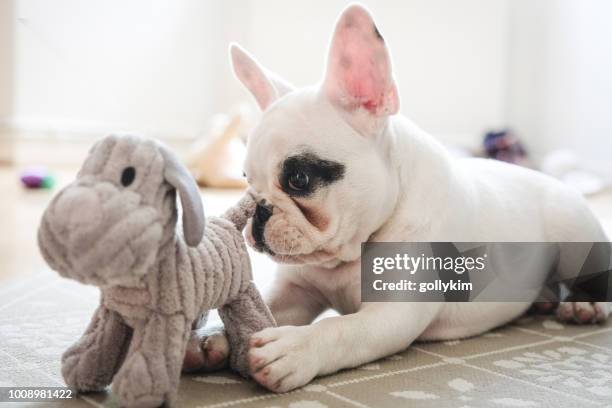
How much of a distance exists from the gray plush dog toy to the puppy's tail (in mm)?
95

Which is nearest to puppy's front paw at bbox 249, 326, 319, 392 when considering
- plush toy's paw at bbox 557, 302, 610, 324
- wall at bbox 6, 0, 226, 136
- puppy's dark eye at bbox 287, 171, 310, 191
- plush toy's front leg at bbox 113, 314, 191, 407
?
plush toy's front leg at bbox 113, 314, 191, 407

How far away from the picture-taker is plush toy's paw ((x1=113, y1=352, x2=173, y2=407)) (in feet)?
2.67

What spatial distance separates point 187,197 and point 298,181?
0.31m

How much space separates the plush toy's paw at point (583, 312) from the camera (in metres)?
1.44

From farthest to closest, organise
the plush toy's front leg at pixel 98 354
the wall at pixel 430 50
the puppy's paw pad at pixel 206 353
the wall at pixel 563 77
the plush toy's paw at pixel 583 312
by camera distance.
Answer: the wall at pixel 430 50 < the wall at pixel 563 77 < the plush toy's paw at pixel 583 312 < the puppy's paw pad at pixel 206 353 < the plush toy's front leg at pixel 98 354

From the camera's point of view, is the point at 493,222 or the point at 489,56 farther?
the point at 489,56

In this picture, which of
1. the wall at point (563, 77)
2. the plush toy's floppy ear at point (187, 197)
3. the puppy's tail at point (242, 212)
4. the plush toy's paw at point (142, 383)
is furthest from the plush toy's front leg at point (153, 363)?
the wall at point (563, 77)

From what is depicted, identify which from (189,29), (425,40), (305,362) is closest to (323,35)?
(425,40)

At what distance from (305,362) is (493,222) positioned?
21.5 inches

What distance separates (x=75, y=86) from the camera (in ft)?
14.5

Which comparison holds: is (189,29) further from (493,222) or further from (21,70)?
(493,222)

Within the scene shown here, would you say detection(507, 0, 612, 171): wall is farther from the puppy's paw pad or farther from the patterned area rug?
the puppy's paw pad

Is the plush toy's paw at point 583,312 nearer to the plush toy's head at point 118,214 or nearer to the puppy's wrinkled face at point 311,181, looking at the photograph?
the puppy's wrinkled face at point 311,181

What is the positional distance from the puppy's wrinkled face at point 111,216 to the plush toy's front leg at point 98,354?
93 millimetres
